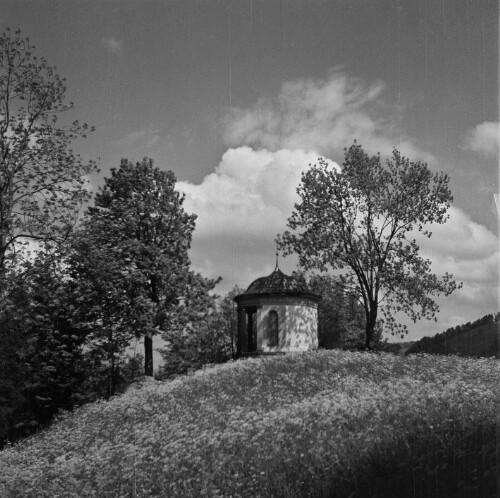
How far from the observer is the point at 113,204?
32719 mm

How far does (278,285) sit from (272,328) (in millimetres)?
2649

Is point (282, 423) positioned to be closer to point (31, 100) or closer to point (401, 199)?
point (31, 100)

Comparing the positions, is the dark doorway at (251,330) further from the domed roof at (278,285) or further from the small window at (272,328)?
the small window at (272,328)

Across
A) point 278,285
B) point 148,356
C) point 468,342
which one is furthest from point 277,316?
point 468,342

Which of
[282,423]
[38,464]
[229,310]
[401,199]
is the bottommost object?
[38,464]

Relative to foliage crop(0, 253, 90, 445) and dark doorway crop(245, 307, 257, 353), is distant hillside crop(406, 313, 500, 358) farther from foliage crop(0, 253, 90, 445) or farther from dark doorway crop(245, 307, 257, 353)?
foliage crop(0, 253, 90, 445)

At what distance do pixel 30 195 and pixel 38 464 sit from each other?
9.14 meters

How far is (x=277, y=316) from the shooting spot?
34094mm

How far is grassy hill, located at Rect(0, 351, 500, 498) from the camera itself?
909 centimetres

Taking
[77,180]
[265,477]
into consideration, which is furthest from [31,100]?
[265,477]

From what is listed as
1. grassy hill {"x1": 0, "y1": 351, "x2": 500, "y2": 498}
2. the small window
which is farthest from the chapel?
grassy hill {"x1": 0, "y1": 351, "x2": 500, "y2": 498}

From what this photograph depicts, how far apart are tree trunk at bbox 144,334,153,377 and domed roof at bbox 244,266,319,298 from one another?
6.51 metres

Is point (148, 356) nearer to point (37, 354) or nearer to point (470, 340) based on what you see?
→ point (37, 354)

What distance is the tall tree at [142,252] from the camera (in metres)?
32.4
